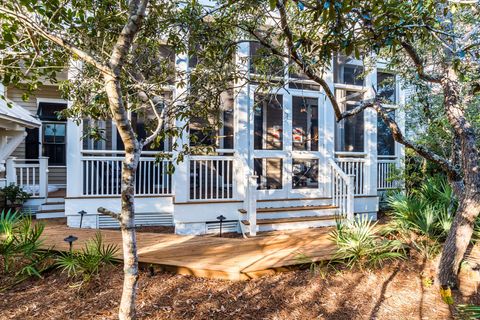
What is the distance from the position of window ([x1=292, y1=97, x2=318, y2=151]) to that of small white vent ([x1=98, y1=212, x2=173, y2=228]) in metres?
3.31

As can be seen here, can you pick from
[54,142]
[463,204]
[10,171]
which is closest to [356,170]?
[463,204]

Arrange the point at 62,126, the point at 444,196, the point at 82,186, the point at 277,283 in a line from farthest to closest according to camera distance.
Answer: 1. the point at 62,126
2. the point at 82,186
3. the point at 444,196
4. the point at 277,283

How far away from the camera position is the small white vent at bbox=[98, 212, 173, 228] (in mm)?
5836

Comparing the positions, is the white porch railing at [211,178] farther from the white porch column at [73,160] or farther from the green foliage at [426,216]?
the green foliage at [426,216]

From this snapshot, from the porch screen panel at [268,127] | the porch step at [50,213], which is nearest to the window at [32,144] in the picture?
the porch step at [50,213]

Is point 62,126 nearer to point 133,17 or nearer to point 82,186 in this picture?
point 82,186

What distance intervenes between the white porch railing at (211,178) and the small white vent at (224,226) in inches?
20.3

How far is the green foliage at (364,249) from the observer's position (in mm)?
3600

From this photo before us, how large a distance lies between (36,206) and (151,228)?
3055 millimetres

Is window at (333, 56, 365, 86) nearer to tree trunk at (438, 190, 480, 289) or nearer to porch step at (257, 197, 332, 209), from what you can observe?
porch step at (257, 197, 332, 209)

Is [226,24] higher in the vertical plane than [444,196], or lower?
higher

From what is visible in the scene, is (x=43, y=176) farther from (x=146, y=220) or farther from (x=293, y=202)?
(x=293, y=202)

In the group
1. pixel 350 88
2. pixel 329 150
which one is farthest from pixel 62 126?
pixel 350 88

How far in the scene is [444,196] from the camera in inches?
197
